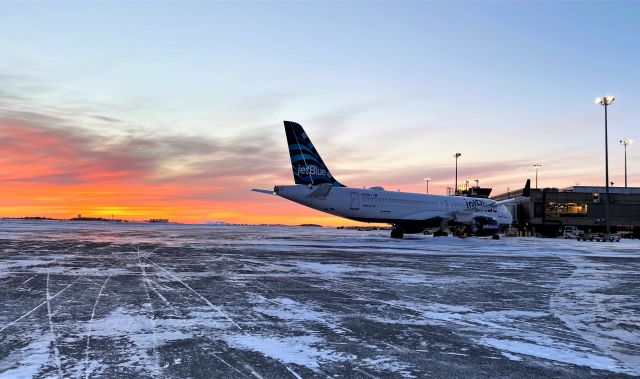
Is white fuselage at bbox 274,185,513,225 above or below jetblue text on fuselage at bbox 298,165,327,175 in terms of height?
below

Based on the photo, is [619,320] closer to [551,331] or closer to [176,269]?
[551,331]

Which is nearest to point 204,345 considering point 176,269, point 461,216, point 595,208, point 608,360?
point 608,360

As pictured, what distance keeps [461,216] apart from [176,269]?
109 feet

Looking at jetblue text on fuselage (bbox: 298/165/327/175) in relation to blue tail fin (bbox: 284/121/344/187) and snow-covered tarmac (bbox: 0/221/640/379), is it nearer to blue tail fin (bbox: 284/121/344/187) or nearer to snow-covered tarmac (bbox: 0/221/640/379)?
blue tail fin (bbox: 284/121/344/187)

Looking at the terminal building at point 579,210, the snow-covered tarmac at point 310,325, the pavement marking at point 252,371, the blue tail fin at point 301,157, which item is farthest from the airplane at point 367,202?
the pavement marking at point 252,371

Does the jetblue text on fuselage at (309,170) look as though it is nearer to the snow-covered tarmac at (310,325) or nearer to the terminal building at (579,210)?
the snow-covered tarmac at (310,325)

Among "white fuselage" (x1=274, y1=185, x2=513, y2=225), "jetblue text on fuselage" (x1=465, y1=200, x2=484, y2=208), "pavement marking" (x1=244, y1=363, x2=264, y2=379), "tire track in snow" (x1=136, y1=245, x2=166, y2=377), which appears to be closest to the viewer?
"pavement marking" (x1=244, y1=363, x2=264, y2=379)

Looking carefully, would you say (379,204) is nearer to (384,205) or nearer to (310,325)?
(384,205)

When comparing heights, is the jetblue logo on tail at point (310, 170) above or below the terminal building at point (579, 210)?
above

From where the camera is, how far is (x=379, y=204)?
38.8 metres

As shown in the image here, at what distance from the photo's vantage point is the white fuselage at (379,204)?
1399 inches

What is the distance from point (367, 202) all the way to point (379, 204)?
4.06 ft

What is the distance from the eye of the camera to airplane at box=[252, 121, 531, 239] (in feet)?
118

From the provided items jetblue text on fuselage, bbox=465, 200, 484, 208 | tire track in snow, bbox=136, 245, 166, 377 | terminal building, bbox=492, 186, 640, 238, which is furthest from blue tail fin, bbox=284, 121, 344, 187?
terminal building, bbox=492, 186, 640, 238
